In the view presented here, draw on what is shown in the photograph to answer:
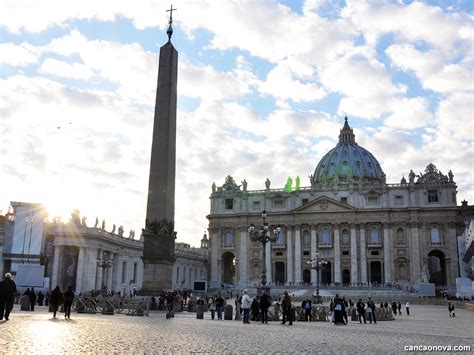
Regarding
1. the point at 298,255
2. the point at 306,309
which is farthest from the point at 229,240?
the point at 306,309

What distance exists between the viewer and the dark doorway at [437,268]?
78.5 m

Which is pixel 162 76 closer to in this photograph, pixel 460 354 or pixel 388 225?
pixel 460 354

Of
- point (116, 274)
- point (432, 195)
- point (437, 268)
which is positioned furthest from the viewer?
point (437, 268)

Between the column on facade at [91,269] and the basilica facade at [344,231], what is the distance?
3556cm

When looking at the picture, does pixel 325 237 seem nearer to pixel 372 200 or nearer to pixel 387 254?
pixel 372 200

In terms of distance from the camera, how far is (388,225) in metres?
78.6

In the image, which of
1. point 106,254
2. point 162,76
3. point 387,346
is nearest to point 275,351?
point 387,346

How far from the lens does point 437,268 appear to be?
303ft

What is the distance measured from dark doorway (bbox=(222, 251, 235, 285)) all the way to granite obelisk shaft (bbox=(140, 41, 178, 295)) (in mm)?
64323

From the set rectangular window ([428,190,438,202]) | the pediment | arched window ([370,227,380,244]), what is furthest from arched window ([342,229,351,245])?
rectangular window ([428,190,438,202])

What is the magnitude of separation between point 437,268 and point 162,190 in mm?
81006

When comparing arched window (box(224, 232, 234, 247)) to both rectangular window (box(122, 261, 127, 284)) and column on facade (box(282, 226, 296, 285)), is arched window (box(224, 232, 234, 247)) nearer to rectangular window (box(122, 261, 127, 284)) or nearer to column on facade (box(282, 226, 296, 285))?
column on facade (box(282, 226, 296, 285))

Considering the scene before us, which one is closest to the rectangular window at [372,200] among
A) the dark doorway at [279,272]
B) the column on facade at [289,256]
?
the column on facade at [289,256]

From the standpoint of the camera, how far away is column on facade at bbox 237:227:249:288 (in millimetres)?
82875
